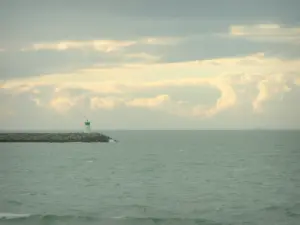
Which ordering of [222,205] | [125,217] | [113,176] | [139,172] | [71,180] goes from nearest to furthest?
[125,217], [222,205], [71,180], [113,176], [139,172]

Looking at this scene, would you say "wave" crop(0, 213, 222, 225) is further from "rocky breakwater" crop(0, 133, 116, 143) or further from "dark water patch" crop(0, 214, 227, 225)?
"rocky breakwater" crop(0, 133, 116, 143)

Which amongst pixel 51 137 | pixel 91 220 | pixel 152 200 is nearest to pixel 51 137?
pixel 51 137

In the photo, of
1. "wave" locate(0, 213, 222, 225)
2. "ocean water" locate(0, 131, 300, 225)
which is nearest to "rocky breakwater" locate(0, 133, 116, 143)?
"ocean water" locate(0, 131, 300, 225)

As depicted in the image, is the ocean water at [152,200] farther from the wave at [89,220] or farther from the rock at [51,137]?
the rock at [51,137]

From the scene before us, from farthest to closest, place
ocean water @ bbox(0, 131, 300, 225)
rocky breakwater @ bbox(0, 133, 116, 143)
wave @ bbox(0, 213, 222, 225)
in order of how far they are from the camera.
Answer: rocky breakwater @ bbox(0, 133, 116, 143) → ocean water @ bbox(0, 131, 300, 225) → wave @ bbox(0, 213, 222, 225)

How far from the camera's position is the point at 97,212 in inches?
590

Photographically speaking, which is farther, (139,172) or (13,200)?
(139,172)

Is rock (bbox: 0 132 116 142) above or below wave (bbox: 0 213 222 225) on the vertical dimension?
above

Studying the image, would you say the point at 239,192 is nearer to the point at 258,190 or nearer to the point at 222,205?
the point at 258,190

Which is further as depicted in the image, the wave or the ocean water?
the ocean water

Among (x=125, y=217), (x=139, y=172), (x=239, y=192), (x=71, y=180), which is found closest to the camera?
(x=125, y=217)

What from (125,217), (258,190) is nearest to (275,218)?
(125,217)

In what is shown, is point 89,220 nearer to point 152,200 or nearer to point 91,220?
point 91,220

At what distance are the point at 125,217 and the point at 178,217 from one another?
160 cm
